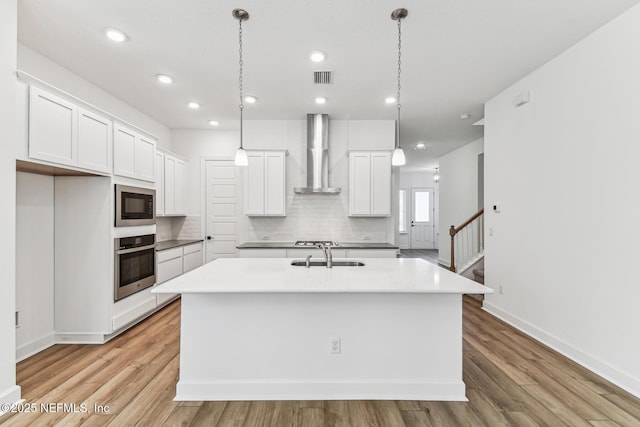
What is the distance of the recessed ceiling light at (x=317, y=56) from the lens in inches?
114

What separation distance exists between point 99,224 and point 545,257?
470 centimetres

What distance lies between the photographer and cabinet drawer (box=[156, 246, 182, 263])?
4008mm

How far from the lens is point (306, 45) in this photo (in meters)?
2.77

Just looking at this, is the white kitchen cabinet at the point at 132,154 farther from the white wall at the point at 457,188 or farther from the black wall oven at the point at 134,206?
the white wall at the point at 457,188

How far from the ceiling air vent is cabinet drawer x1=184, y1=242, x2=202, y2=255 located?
328 centimetres

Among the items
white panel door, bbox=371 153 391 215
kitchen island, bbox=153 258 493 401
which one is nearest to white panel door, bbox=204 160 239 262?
white panel door, bbox=371 153 391 215

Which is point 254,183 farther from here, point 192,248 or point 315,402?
point 315,402

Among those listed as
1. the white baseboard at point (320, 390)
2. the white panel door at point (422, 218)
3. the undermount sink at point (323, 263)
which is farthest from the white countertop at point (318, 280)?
the white panel door at point (422, 218)

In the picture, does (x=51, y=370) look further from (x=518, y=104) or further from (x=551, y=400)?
(x=518, y=104)

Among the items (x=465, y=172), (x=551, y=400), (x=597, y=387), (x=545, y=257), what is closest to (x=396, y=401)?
(x=551, y=400)

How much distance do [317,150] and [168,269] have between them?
9.39ft

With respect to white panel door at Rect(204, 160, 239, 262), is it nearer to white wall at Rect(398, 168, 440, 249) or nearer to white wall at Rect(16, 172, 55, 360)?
white wall at Rect(16, 172, 55, 360)

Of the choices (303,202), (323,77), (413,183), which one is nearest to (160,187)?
(303,202)

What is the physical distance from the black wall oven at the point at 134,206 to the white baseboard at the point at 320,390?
A: 202 cm
